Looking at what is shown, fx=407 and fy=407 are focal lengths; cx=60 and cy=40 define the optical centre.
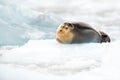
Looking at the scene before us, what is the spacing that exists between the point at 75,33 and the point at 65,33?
0.24 meters

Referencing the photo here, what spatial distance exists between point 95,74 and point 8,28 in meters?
34.4

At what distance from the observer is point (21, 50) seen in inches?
259

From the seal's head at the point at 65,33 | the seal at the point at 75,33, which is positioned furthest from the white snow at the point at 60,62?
the seal at the point at 75,33

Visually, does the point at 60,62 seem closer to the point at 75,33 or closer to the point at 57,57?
the point at 57,57

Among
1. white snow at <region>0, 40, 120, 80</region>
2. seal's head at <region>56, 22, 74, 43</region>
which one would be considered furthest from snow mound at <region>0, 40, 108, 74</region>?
seal's head at <region>56, 22, 74, 43</region>

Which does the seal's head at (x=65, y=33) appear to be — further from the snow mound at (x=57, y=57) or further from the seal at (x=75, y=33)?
the snow mound at (x=57, y=57)

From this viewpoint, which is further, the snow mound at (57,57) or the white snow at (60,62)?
the snow mound at (57,57)

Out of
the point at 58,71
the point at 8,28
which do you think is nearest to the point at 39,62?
the point at 58,71

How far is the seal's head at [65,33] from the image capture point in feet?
23.4

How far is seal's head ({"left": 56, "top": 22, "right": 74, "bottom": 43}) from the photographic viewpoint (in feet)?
23.4

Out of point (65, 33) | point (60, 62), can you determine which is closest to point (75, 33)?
point (65, 33)

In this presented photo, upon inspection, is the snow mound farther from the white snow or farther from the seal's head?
the seal's head

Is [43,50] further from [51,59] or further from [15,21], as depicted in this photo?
[15,21]

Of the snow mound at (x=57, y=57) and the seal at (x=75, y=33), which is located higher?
the seal at (x=75, y=33)
